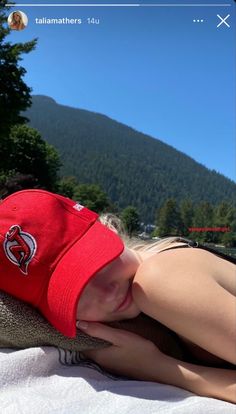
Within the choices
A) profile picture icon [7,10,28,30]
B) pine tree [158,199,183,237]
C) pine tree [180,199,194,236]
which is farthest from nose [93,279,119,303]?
pine tree [180,199,194,236]

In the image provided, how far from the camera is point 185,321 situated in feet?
4.48

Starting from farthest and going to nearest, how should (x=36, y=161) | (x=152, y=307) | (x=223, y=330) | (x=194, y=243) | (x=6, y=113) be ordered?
1. (x=36, y=161)
2. (x=6, y=113)
3. (x=194, y=243)
4. (x=152, y=307)
5. (x=223, y=330)

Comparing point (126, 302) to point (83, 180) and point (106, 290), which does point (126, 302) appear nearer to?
point (106, 290)

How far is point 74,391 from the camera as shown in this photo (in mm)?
1426

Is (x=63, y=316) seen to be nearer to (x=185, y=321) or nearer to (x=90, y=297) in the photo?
(x=90, y=297)

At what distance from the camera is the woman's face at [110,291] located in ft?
4.94

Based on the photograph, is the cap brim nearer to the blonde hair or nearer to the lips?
the lips

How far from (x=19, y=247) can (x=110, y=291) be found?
0.33 m

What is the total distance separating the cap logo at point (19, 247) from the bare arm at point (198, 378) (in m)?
0.56

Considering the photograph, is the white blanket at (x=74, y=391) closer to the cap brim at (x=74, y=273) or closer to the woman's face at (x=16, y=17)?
the cap brim at (x=74, y=273)

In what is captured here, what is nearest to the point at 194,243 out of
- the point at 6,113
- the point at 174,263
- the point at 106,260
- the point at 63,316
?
the point at 174,263

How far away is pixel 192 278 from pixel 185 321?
13cm

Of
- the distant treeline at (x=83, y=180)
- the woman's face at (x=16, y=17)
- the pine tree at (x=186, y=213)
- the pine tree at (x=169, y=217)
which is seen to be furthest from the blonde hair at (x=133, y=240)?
the pine tree at (x=186, y=213)

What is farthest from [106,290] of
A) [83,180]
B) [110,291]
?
[83,180]
